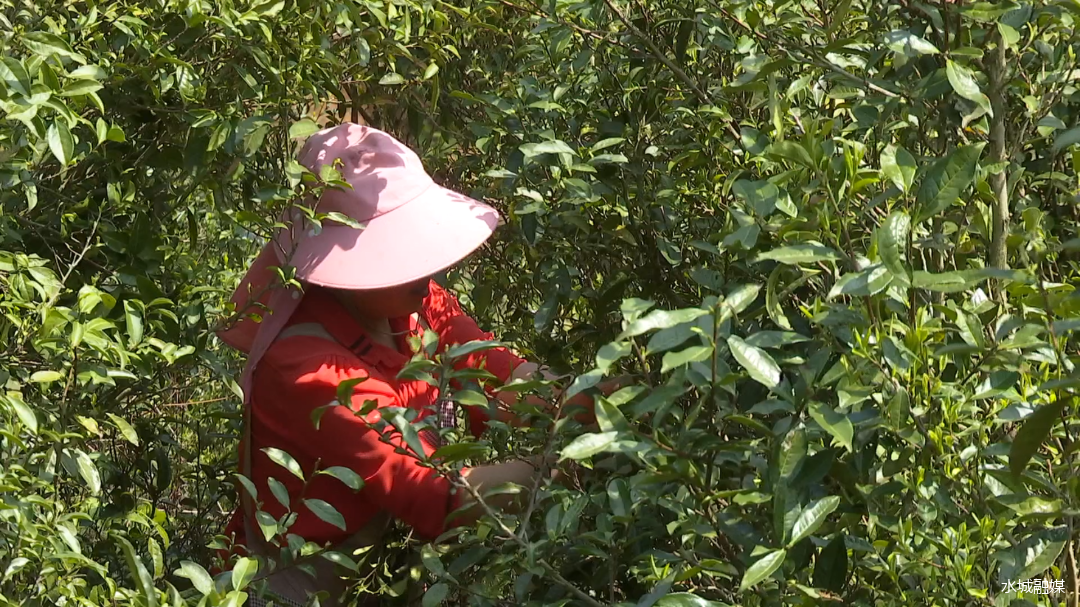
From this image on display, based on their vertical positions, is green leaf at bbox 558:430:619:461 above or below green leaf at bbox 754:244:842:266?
below

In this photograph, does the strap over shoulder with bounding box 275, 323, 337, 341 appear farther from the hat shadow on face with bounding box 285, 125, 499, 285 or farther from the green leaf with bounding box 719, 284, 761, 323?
the green leaf with bounding box 719, 284, 761, 323

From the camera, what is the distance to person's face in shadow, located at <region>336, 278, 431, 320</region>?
2.21 metres

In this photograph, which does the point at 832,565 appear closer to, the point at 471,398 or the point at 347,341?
the point at 471,398

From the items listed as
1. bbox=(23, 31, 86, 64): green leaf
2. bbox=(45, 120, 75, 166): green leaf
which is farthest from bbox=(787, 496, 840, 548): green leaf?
bbox=(23, 31, 86, 64): green leaf

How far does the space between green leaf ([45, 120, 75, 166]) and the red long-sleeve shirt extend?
1.79ft

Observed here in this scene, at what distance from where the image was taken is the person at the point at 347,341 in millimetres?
2043

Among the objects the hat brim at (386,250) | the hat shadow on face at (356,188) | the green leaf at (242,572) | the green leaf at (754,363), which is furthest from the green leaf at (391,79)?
the green leaf at (754,363)

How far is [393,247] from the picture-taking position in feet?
6.98

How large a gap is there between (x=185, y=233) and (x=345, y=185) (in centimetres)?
102

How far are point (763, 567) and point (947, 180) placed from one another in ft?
1.53

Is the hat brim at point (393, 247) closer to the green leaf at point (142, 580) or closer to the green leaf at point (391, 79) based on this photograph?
the green leaf at point (391, 79)

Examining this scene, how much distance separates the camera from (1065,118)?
1921 millimetres

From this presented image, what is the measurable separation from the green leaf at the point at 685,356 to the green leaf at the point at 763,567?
0.20m

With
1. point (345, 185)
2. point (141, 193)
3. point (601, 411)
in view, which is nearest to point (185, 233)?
point (141, 193)
